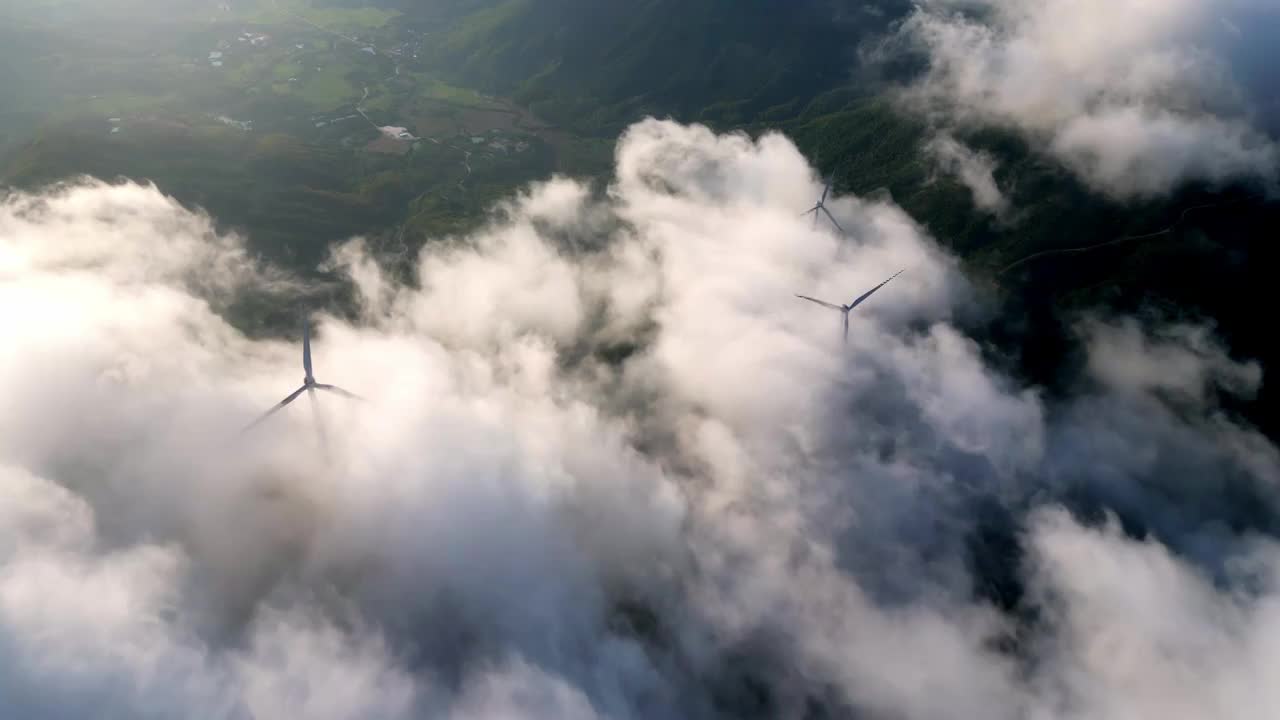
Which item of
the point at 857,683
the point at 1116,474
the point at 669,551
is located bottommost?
the point at 857,683

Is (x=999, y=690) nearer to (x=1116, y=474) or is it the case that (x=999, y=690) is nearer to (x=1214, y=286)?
(x=1116, y=474)

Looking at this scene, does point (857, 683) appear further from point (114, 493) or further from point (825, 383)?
point (114, 493)

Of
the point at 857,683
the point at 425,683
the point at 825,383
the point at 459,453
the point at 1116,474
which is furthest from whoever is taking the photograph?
the point at 825,383

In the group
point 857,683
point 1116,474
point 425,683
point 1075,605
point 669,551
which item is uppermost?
point 1116,474

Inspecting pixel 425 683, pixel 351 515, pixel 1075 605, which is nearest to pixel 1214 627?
pixel 1075 605

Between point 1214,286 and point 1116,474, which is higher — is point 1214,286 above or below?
above

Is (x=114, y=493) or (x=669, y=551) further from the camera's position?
(x=669, y=551)

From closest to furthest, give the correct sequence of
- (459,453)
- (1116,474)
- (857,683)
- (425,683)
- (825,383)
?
(425,683)
(857,683)
(459,453)
(1116,474)
(825,383)

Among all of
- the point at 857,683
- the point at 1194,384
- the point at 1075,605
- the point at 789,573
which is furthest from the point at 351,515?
the point at 1194,384

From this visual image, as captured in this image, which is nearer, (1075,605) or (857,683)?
(857,683)
